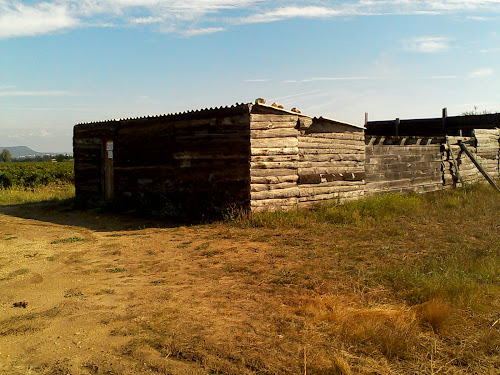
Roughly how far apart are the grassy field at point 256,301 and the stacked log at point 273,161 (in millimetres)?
1158

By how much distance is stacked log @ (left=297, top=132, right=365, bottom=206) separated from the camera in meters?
10.5

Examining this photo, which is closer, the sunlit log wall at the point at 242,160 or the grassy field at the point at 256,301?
the grassy field at the point at 256,301

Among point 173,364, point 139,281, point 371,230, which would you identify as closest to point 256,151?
point 371,230

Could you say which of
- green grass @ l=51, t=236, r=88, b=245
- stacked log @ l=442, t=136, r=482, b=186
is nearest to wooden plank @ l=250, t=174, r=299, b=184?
green grass @ l=51, t=236, r=88, b=245

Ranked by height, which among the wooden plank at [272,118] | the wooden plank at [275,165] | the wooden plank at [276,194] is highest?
the wooden plank at [272,118]

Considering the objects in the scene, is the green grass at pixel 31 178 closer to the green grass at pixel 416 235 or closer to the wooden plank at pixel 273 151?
the wooden plank at pixel 273 151

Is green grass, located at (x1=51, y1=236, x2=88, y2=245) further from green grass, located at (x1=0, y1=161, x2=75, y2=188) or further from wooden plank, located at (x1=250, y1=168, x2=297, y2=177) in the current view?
green grass, located at (x1=0, y1=161, x2=75, y2=188)

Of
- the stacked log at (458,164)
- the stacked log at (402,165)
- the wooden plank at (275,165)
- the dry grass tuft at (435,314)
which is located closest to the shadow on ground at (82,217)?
the wooden plank at (275,165)

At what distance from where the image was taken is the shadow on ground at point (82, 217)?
9875mm

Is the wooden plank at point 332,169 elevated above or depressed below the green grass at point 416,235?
above

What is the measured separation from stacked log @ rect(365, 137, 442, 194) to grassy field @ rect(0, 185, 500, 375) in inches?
172

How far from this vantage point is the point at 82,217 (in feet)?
37.4

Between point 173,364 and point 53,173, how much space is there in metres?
25.3

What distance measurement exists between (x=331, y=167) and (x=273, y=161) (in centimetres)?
229
